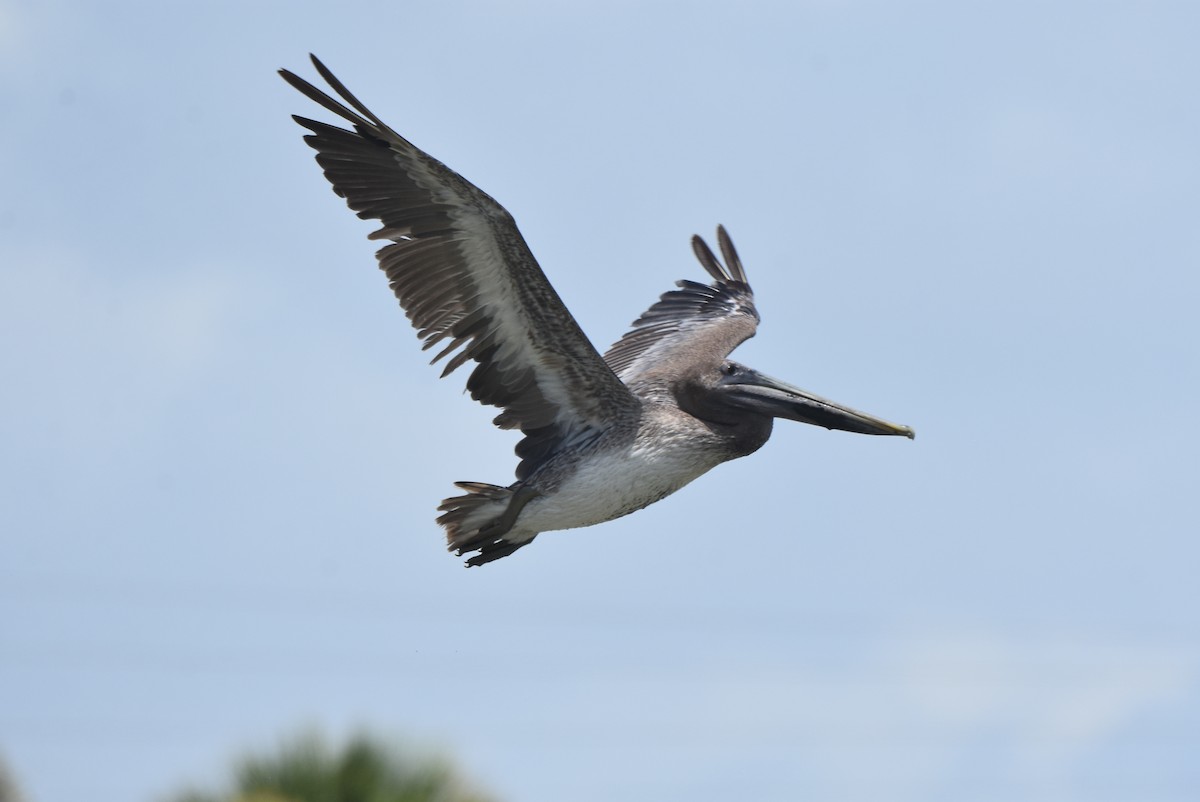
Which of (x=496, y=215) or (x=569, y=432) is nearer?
(x=496, y=215)

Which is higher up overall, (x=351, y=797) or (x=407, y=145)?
(x=407, y=145)

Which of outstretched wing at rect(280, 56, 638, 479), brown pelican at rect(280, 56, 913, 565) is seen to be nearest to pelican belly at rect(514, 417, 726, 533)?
brown pelican at rect(280, 56, 913, 565)

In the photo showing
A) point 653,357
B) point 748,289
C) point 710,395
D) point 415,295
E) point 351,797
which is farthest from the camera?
point 748,289

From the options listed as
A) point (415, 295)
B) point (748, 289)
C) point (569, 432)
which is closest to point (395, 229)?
point (415, 295)

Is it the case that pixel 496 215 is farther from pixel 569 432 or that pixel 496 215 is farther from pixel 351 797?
pixel 351 797

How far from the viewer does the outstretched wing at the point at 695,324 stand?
13430 millimetres

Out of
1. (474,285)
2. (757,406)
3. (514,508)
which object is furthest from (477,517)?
(757,406)

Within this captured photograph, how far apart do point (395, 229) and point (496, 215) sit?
2.21ft

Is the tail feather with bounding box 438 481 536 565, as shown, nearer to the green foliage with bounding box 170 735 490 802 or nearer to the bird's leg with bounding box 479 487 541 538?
the bird's leg with bounding box 479 487 541 538

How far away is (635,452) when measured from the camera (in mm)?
11016

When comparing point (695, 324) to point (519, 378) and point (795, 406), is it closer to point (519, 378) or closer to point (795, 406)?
point (795, 406)

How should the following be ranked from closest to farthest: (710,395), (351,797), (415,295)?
(351,797), (415,295), (710,395)

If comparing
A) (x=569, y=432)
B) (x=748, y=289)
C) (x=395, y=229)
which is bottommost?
(x=569, y=432)

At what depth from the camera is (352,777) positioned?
27.4 ft
